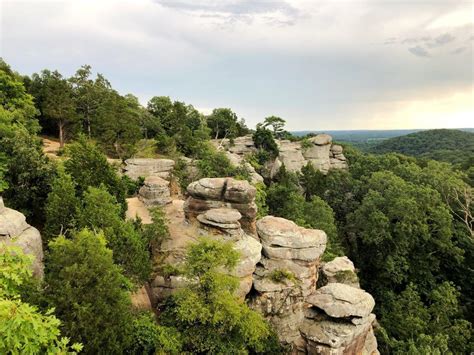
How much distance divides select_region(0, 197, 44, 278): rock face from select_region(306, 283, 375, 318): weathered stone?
13.7 meters

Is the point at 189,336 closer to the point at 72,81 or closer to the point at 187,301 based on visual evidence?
the point at 187,301

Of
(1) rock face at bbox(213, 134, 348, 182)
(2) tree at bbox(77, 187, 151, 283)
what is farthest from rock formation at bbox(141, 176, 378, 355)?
(1) rock face at bbox(213, 134, 348, 182)

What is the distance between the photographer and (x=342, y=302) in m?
15.7

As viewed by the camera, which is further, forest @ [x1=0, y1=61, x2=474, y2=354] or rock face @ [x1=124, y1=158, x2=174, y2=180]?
rock face @ [x1=124, y1=158, x2=174, y2=180]

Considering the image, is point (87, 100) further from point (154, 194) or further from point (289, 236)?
point (289, 236)

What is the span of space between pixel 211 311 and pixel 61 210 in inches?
352

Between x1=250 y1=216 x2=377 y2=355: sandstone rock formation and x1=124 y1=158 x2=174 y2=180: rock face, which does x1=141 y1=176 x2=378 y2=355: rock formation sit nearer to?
x1=250 y1=216 x2=377 y2=355: sandstone rock formation

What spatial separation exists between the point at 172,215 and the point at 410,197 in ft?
77.7

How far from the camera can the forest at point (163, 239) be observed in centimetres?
976

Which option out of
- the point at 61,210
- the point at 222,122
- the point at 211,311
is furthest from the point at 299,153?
the point at 61,210

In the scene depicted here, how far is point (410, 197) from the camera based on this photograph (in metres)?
30.3

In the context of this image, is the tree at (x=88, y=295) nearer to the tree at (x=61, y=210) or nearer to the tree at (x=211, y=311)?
the tree at (x=211, y=311)

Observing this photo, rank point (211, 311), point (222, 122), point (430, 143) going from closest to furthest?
1. point (211, 311)
2. point (222, 122)
3. point (430, 143)

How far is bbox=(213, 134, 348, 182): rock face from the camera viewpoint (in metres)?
48.0
